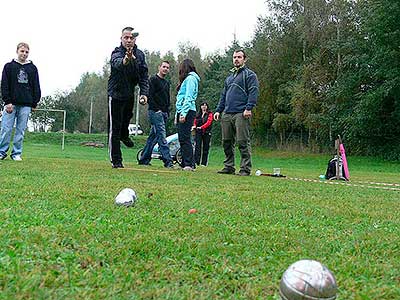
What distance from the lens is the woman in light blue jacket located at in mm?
8672

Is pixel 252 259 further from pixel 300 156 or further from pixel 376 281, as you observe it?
pixel 300 156

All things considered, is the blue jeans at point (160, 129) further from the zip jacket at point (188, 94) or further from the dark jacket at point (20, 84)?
the dark jacket at point (20, 84)

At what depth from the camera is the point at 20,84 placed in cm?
860

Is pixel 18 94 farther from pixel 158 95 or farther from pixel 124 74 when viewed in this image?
pixel 158 95

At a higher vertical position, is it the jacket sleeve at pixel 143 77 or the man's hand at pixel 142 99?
the jacket sleeve at pixel 143 77

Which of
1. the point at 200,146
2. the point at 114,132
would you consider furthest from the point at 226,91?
the point at 200,146

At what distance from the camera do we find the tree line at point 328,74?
1177 inches

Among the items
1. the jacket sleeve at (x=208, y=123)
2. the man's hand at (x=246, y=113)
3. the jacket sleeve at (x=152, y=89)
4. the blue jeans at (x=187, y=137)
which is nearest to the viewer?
the man's hand at (x=246, y=113)

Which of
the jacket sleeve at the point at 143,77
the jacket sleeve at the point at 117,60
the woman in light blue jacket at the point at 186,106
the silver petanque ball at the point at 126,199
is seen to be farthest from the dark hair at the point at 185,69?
the silver petanque ball at the point at 126,199

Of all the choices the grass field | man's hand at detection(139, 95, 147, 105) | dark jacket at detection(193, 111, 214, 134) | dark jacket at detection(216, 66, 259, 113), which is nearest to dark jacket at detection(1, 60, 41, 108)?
man's hand at detection(139, 95, 147, 105)

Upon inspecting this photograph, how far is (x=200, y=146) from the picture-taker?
44.7 feet

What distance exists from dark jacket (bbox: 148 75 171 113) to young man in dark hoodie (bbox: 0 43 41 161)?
1.93 metres

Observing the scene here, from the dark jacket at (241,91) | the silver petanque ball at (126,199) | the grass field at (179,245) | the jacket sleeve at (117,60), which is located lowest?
the grass field at (179,245)

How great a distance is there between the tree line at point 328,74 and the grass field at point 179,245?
27338 millimetres
